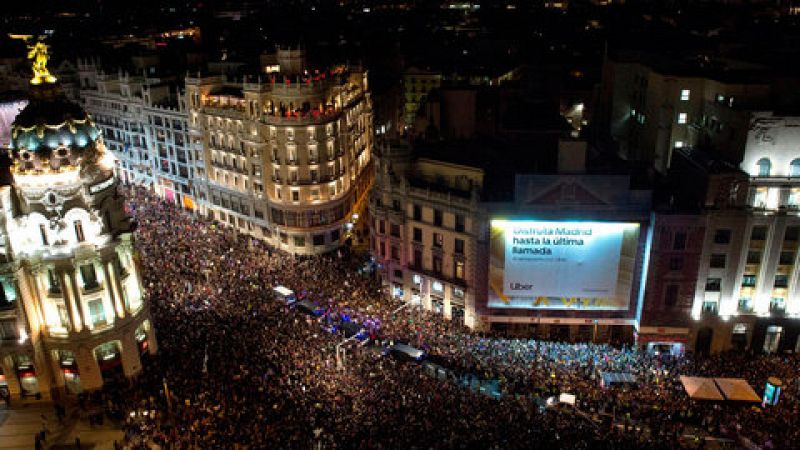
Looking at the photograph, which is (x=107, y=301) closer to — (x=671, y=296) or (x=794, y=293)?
(x=671, y=296)

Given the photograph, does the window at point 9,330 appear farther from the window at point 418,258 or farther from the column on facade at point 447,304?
the column on facade at point 447,304

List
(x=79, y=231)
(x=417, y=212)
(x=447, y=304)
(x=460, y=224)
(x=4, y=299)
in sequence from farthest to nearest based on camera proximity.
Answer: (x=417, y=212) → (x=447, y=304) → (x=460, y=224) → (x=79, y=231) → (x=4, y=299)

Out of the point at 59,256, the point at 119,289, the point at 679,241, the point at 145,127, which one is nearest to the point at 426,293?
the point at 679,241

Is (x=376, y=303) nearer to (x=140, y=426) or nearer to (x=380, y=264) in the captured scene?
(x=380, y=264)

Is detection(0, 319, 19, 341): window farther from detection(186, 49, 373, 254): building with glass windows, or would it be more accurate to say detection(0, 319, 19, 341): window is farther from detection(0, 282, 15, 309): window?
detection(186, 49, 373, 254): building with glass windows

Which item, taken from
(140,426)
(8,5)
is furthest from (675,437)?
(8,5)

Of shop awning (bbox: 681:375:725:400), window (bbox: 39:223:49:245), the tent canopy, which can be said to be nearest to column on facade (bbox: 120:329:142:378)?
window (bbox: 39:223:49:245)
